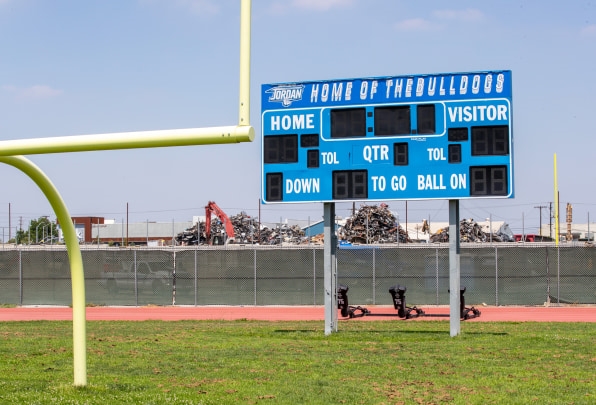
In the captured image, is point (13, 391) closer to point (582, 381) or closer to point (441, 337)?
point (582, 381)

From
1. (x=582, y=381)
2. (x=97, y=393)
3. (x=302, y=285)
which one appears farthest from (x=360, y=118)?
(x=302, y=285)

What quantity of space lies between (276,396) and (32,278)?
22368 mm

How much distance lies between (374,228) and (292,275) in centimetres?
2128

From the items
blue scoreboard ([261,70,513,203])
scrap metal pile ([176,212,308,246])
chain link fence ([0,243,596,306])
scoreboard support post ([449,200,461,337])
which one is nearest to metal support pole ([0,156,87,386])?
blue scoreboard ([261,70,513,203])

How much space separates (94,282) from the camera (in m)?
29.3

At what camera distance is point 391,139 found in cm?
1606

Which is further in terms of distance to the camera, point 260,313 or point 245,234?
point 245,234

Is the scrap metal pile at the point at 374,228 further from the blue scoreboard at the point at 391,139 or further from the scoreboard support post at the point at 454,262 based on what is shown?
the blue scoreboard at the point at 391,139

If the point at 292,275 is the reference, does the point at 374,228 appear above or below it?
above

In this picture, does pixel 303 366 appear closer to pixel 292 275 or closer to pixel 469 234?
pixel 292 275

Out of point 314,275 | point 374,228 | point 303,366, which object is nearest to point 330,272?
point 303,366

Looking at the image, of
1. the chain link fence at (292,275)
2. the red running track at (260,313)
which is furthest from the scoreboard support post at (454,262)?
the chain link fence at (292,275)

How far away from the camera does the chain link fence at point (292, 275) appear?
27109 mm

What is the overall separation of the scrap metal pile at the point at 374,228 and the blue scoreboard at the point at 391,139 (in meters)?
30.6
